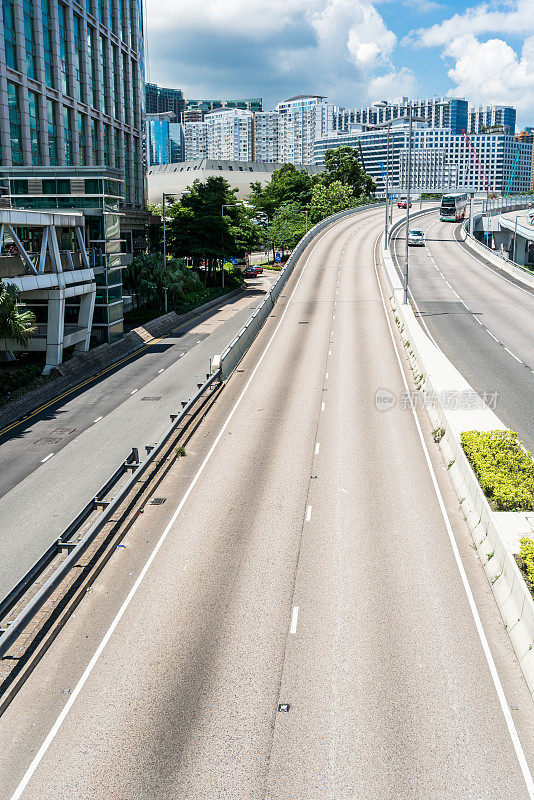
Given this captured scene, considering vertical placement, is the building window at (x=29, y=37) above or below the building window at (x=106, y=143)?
above

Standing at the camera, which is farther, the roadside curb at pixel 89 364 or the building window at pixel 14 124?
the building window at pixel 14 124

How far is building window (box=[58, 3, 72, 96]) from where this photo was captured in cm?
6347

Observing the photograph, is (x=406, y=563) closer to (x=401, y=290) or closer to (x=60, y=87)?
(x=401, y=290)

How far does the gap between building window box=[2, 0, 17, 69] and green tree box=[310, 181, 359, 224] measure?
77.3 m

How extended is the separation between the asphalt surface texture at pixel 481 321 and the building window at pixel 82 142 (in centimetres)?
3437

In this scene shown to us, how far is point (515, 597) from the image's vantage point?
16.2 meters

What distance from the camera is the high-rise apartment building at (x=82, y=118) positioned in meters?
51.0

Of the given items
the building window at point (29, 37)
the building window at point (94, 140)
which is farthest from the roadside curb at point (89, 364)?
the building window at point (29, 37)

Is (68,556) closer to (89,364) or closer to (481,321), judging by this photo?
(89,364)

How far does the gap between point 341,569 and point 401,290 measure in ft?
140

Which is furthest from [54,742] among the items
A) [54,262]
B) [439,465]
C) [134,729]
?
[54,262]

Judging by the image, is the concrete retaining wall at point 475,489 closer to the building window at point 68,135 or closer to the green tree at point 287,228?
the building window at point 68,135

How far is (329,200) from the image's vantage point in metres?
137

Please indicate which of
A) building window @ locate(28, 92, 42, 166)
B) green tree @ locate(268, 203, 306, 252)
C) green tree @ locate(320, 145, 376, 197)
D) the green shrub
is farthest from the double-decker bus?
the green shrub
